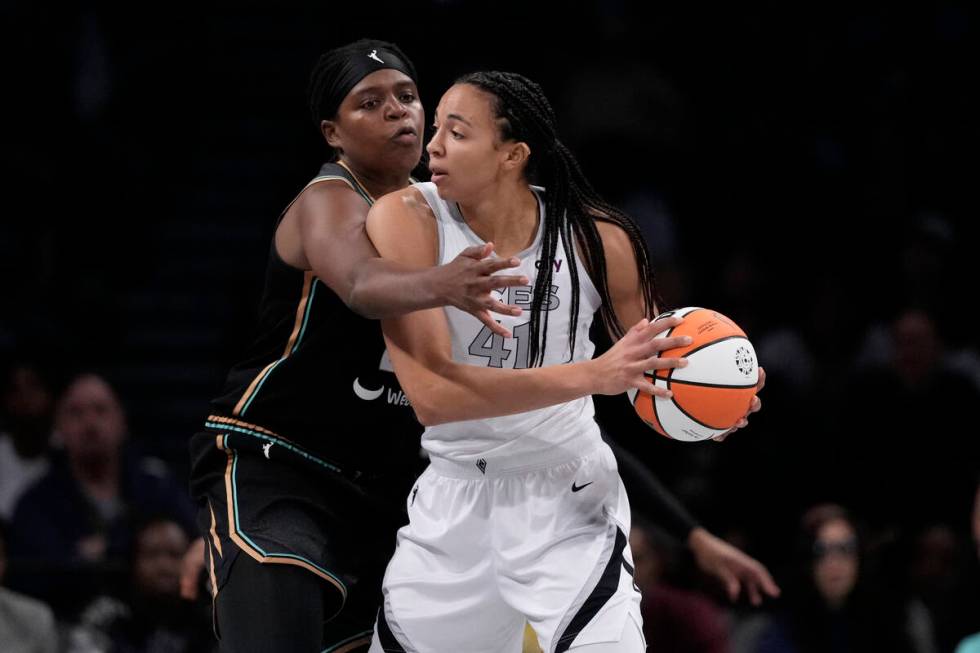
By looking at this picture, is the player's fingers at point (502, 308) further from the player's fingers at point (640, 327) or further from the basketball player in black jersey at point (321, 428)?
the basketball player in black jersey at point (321, 428)

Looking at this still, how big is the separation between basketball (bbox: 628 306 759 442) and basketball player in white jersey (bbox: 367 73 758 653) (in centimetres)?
27

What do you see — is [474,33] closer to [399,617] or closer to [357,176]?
[357,176]

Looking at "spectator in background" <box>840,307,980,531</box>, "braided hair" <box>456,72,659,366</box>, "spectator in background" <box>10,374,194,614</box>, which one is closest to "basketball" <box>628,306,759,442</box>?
"braided hair" <box>456,72,659,366</box>

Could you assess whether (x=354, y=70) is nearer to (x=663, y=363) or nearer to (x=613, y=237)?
(x=613, y=237)

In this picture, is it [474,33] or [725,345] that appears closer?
[725,345]

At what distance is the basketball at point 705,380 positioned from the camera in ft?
11.8

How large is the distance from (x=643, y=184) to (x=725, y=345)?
575 centimetres

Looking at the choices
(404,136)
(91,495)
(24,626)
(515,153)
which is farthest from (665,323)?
(91,495)

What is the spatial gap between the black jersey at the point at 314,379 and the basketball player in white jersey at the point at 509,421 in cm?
28

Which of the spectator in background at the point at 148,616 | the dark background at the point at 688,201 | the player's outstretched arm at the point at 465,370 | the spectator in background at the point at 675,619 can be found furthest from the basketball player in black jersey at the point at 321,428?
the dark background at the point at 688,201

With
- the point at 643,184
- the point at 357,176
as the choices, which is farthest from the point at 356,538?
the point at 643,184

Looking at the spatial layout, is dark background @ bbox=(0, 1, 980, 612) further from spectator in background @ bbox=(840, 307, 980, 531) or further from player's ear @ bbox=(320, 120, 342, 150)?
player's ear @ bbox=(320, 120, 342, 150)

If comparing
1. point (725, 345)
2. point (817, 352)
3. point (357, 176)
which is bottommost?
point (817, 352)

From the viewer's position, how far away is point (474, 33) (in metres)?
9.23
